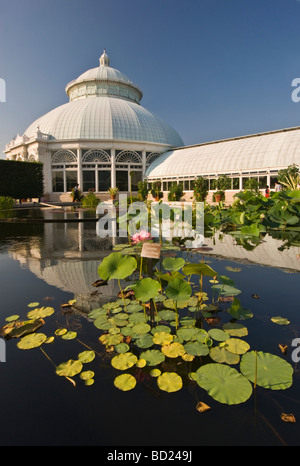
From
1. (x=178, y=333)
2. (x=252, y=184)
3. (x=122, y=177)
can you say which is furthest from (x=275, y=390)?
(x=122, y=177)

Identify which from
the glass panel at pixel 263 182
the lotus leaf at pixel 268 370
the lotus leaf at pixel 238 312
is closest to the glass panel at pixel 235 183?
the glass panel at pixel 263 182

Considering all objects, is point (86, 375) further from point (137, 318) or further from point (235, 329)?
point (235, 329)

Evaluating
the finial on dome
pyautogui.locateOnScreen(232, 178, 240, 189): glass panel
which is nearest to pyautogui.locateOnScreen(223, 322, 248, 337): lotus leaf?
pyautogui.locateOnScreen(232, 178, 240, 189): glass panel

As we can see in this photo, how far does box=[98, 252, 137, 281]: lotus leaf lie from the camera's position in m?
3.07

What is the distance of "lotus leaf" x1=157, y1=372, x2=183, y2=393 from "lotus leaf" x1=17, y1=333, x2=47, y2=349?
1.21 m

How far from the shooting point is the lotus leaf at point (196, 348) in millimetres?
2192

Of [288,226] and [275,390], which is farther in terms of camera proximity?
[288,226]

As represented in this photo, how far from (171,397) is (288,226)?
35.2ft

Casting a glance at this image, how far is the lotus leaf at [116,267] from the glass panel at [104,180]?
133 feet

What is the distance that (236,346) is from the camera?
2301 millimetres

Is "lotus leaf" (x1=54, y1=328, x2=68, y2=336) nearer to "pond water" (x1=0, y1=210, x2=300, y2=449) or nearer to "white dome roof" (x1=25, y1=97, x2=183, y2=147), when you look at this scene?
"pond water" (x1=0, y1=210, x2=300, y2=449)
